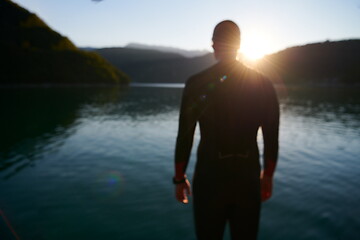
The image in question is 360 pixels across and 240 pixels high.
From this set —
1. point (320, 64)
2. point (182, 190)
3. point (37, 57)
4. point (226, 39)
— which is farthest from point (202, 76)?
point (320, 64)

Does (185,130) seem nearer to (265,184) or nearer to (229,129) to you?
(229,129)

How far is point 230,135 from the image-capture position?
2.14 metres

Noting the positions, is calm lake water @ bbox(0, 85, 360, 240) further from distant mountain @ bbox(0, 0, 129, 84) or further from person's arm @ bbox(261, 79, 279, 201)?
distant mountain @ bbox(0, 0, 129, 84)

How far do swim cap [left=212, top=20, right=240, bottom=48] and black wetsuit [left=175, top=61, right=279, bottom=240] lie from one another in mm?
196

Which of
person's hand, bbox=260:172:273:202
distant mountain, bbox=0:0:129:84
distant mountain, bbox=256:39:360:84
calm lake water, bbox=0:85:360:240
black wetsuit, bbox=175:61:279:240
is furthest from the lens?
distant mountain, bbox=256:39:360:84

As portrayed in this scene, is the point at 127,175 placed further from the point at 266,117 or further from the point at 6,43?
the point at 6,43

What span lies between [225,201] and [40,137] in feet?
49.2

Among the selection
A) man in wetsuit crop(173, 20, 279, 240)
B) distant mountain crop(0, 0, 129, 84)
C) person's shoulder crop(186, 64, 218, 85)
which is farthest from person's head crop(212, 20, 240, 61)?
distant mountain crop(0, 0, 129, 84)

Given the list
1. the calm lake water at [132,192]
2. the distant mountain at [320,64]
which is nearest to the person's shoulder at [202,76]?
the calm lake water at [132,192]

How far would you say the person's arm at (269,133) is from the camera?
221 centimetres

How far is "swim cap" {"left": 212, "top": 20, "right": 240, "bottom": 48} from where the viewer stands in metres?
2.16

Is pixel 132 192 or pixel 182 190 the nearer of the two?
pixel 182 190

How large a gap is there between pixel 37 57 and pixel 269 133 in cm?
16695

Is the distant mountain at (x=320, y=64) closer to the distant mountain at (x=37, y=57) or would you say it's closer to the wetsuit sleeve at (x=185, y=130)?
the distant mountain at (x=37, y=57)
